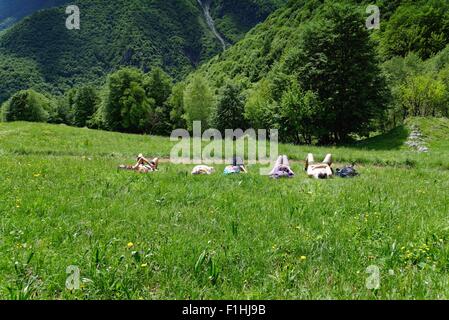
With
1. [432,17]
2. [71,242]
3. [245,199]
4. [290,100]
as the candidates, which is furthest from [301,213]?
[432,17]

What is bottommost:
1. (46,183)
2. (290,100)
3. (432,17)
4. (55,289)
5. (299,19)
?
(55,289)

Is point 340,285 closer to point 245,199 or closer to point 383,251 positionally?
point 383,251

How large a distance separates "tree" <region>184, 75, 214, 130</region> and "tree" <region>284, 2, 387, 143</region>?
3569 centimetres

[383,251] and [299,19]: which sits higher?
[299,19]

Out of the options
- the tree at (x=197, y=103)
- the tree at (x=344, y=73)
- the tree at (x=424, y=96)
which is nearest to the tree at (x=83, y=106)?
the tree at (x=197, y=103)

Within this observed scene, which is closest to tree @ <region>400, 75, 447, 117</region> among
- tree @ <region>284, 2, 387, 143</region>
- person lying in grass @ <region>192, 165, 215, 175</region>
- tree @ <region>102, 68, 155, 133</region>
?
tree @ <region>284, 2, 387, 143</region>

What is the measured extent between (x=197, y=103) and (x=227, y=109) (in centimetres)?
823

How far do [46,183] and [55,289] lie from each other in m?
6.66

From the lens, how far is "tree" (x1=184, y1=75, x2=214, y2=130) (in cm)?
7512

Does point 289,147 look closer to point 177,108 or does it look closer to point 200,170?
point 200,170

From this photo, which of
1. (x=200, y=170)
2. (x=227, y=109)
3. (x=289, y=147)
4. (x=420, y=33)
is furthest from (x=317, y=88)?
(x=420, y=33)

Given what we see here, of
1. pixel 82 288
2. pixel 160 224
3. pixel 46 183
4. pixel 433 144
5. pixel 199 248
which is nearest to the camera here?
pixel 82 288

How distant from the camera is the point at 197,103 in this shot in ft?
248

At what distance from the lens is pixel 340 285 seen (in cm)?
470
